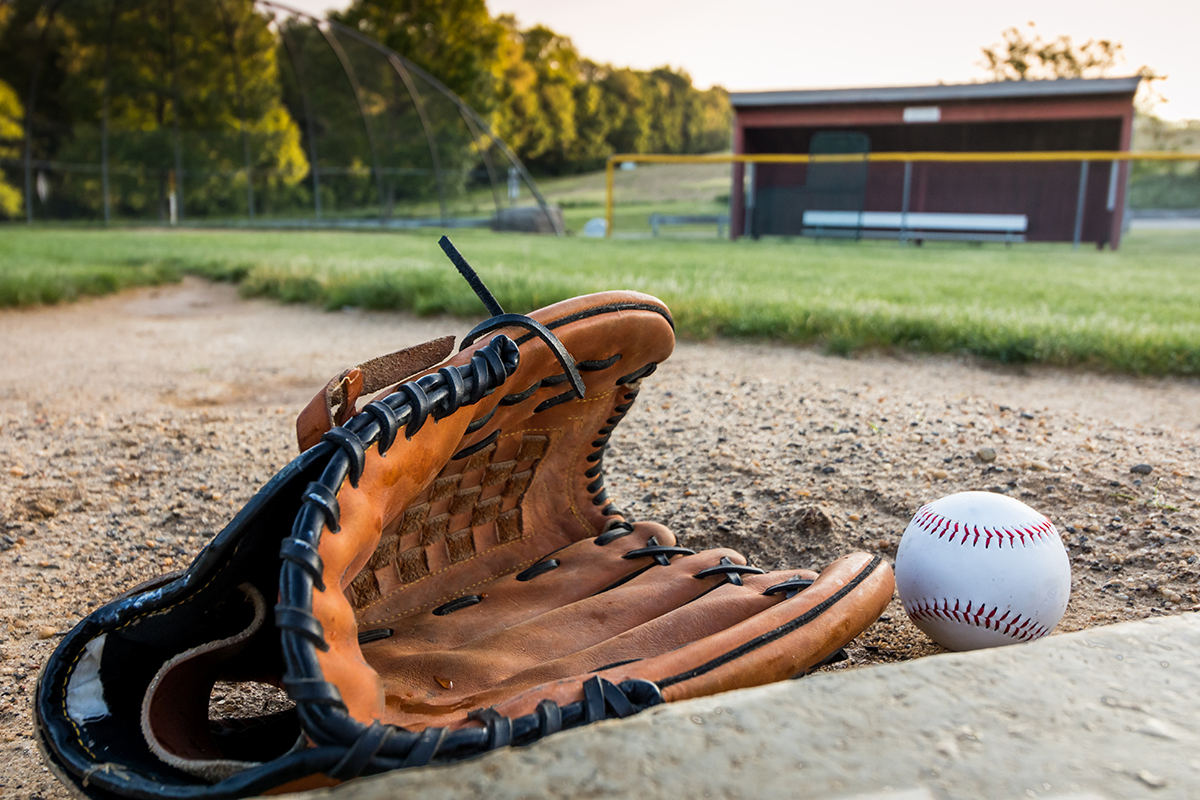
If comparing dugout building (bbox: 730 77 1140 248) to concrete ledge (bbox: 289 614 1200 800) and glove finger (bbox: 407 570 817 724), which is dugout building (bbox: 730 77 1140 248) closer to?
glove finger (bbox: 407 570 817 724)

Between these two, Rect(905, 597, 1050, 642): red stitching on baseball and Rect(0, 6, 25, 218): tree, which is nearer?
Rect(905, 597, 1050, 642): red stitching on baseball

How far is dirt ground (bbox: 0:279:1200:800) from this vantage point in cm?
169

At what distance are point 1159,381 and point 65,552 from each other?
13.0ft

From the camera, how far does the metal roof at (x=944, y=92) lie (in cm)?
1425

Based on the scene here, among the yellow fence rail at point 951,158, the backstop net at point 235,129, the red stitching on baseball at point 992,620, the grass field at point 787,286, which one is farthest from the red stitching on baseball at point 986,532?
the backstop net at point 235,129

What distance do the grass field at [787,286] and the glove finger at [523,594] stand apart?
260 centimetres

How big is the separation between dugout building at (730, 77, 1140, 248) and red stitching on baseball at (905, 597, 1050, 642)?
13.1 metres

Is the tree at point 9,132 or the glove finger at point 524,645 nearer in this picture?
the glove finger at point 524,645

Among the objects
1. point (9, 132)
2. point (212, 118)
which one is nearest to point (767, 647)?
point (212, 118)

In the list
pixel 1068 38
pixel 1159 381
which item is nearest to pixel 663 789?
pixel 1159 381

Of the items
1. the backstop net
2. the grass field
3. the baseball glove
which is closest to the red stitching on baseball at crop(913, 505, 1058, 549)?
the baseball glove

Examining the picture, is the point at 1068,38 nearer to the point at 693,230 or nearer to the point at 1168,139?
the point at 1168,139

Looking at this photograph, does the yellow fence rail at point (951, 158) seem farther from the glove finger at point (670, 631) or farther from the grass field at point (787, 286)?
the glove finger at point (670, 631)

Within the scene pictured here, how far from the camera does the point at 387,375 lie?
132 centimetres
